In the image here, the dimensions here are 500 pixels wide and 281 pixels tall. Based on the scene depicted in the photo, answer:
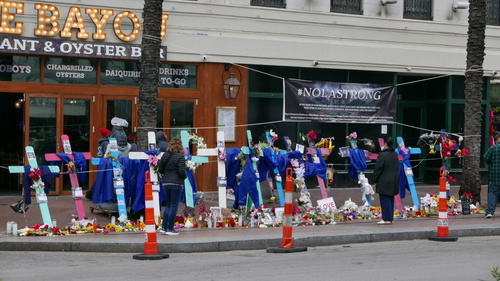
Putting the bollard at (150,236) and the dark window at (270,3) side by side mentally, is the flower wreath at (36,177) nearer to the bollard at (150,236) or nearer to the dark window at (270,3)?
the bollard at (150,236)

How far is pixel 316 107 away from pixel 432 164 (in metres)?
4.78

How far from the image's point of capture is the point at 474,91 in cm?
1756

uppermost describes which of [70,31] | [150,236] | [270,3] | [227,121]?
[270,3]

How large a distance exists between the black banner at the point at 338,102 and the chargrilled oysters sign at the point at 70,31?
13.3 ft

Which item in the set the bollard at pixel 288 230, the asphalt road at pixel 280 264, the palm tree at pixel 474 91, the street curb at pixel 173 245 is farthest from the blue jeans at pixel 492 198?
the bollard at pixel 288 230

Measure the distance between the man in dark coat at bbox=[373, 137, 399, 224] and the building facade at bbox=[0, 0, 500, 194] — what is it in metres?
4.17

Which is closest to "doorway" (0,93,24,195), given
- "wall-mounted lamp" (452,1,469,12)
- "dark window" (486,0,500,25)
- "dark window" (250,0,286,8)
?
"dark window" (250,0,286,8)

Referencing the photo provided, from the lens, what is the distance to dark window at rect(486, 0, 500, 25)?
77.6 feet

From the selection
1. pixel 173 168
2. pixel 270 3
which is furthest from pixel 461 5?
pixel 173 168

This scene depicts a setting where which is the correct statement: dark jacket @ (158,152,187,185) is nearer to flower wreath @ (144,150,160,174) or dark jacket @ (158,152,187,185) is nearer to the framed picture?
flower wreath @ (144,150,160,174)

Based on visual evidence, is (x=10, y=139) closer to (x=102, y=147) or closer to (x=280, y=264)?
(x=102, y=147)

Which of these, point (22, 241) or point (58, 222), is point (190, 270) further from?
point (58, 222)

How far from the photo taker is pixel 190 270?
10383 mm

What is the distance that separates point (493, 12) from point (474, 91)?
23.6ft
